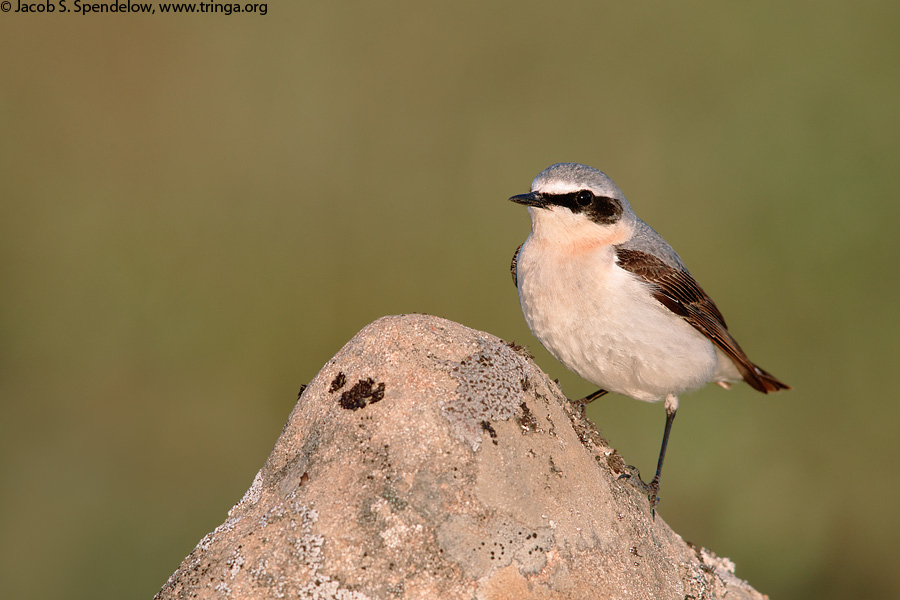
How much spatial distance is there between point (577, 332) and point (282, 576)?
308 cm

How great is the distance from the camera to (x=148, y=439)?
1333 centimetres

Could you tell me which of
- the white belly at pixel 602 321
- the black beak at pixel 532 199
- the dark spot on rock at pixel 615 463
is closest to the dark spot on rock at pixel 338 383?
the dark spot on rock at pixel 615 463

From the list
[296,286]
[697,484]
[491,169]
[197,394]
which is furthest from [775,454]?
[197,394]

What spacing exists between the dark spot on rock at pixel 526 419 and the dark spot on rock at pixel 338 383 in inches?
41.0

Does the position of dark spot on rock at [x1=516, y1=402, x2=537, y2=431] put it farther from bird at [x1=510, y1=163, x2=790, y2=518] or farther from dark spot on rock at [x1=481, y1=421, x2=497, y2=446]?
bird at [x1=510, y1=163, x2=790, y2=518]

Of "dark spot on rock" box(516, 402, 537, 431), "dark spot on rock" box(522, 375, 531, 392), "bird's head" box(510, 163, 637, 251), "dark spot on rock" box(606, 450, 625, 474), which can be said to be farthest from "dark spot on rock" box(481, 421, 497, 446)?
"bird's head" box(510, 163, 637, 251)

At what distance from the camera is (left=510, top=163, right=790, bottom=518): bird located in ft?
23.6

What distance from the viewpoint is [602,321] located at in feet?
23.4

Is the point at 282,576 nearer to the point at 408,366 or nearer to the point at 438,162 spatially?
the point at 408,366

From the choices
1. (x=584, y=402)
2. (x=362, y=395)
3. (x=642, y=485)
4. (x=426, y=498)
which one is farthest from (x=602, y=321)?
(x=426, y=498)

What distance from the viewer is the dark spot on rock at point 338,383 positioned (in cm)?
555

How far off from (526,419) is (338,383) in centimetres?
112

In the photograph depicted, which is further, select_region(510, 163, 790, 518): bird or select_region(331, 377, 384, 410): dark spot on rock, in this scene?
select_region(510, 163, 790, 518): bird

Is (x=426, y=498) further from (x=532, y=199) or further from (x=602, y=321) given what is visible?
(x=532, y=199)
